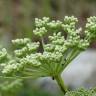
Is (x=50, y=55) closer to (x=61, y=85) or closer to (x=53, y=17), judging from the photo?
(x=61, y=85)

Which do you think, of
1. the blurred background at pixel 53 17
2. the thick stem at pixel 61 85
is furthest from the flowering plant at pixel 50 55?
the blurred background at pixel 53 17

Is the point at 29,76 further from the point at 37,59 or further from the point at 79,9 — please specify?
the point at 79,9

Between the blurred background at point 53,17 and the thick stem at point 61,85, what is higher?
the blurred background at point 53,17

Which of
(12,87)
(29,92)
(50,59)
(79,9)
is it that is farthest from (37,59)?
(79,9)

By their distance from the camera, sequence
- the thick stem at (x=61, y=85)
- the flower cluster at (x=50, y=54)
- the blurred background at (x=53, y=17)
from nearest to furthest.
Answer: the flower cluster at (x=50, y=54) → the thick stem at (x=61, y=85) → the blurred background at (x=53, y=17)

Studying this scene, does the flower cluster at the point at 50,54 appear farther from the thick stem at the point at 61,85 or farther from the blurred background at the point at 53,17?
the blurred background at the point at 53,17

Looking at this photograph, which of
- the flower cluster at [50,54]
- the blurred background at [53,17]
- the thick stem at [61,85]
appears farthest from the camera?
the blurred background at [53,17]

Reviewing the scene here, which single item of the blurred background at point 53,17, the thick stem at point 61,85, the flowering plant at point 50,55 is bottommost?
the thick stem at point 61,85

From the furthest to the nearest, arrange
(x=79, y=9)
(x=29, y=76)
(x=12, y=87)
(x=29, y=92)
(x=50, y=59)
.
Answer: (x=79, y=9) < (x=29, y=92) < (x=12, y=87) < (x=29, y=76) < (x=50, y=59)
